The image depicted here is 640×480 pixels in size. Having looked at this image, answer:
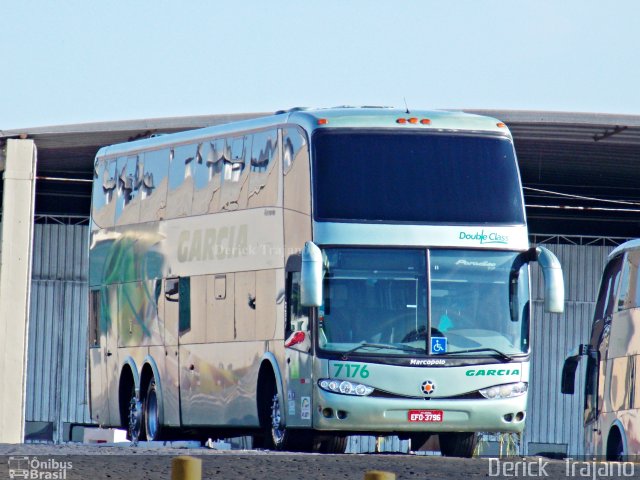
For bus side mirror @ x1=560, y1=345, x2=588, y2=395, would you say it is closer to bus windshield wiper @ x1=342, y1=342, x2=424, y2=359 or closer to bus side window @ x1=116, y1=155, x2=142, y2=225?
bus windshield wiper @ x1=342, y1=342, x2=424, y2=359

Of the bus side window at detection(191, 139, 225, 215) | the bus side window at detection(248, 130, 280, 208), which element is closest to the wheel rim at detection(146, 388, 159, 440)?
the bus side window at detection(191, 139, 225, 215)

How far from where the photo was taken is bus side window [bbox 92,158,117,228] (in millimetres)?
21891

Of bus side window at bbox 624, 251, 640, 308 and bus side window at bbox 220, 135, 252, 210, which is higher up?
bus side window at bbox 220, 135, 252, 210

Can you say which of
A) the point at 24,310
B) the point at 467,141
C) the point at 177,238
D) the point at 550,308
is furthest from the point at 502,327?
the point at 24,310

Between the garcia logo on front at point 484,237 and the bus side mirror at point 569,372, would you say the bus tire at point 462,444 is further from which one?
the bus side mirror at point 569,372

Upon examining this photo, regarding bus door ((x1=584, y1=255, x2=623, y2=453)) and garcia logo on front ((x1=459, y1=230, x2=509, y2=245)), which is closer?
garcia logo on front ((x1=459, y1=230, x2=509, y2=245))

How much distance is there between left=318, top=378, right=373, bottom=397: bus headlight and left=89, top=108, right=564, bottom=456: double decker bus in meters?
0.01

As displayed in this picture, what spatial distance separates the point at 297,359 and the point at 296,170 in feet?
6.73

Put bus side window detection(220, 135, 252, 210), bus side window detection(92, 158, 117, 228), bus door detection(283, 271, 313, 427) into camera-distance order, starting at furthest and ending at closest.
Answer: bus side window detection(92, 158, 117, 228) → bus side window detection(220, 135, 252, 210) → bus door detection(283, 271, 313, 427)

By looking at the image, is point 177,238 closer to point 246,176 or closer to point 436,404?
point 246,176

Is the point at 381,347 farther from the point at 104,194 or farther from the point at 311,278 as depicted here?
the point at 104,194

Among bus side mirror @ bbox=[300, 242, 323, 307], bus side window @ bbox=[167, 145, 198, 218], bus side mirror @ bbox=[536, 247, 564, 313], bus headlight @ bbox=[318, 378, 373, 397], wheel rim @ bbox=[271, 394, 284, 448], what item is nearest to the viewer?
bus side mirror @ bbox=[300, 242, 323, 307]

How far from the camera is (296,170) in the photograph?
54.2ft

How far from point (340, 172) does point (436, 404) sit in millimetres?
2657
